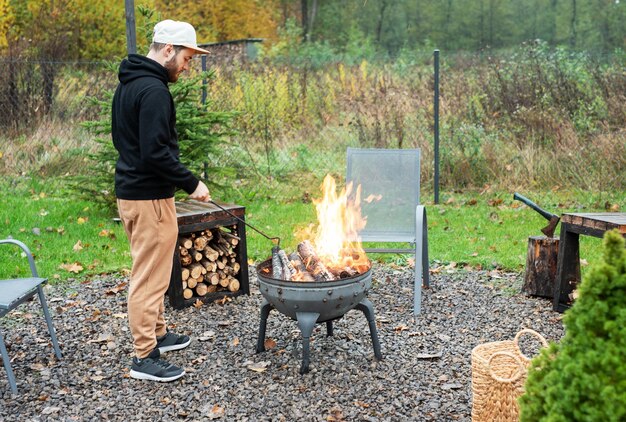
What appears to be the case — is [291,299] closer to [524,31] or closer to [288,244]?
[288,244]

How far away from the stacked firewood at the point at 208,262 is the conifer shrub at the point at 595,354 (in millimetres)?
3401

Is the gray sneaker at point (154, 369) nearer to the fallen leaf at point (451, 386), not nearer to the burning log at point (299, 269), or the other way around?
the burning log at point (299, 269)

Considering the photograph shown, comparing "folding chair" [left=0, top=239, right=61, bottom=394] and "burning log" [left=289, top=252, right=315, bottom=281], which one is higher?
"burning log" [left=289, top=252, right=315, bottom=281]

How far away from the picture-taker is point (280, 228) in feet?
24.5

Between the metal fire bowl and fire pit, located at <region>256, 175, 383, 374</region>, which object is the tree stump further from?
the metal fire bowl

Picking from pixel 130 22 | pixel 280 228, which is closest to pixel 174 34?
pixel 130 22

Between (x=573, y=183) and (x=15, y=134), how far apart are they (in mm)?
8365

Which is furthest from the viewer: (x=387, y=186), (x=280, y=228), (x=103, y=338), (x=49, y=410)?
(x=280, y=228)

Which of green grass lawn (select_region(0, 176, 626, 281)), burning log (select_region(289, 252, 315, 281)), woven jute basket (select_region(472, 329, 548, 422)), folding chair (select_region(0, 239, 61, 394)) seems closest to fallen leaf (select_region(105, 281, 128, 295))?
green grass lawn (select_region(0, 176, 626, 281))

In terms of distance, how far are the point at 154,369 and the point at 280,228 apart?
11.7ft

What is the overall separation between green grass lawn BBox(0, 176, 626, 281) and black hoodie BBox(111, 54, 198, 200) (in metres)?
2.32

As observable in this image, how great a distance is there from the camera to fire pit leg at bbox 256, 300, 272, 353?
4348 mm

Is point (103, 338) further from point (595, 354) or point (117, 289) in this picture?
point (595, 354)

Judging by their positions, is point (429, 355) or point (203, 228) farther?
point (203, 228)
